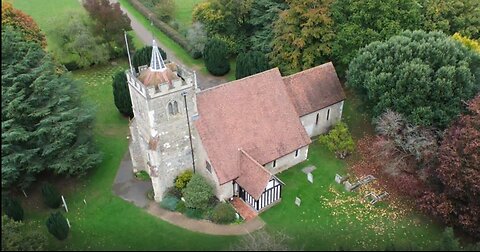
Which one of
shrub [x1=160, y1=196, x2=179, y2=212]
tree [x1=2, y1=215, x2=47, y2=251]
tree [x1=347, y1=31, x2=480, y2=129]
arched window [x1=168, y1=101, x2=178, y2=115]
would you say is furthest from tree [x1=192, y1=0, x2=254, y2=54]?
tree [x1=2, y1=215, x2=47, y2=251]

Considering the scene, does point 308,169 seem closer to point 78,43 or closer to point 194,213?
point 194,213

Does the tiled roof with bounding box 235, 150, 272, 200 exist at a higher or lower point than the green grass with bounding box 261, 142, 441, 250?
higher

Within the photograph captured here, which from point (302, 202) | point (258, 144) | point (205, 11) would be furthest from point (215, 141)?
point (205, 11)

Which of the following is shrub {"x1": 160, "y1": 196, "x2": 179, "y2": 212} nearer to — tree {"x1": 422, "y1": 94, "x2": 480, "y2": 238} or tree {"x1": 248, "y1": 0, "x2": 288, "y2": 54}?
tree {"x1": 422, "y1": 94, "x2": 480, "y2": 238}

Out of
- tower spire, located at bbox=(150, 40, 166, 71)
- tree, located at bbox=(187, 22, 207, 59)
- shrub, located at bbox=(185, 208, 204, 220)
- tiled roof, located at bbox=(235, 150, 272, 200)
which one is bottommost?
shrub, located at bbox=(185, 208, 204, 220)

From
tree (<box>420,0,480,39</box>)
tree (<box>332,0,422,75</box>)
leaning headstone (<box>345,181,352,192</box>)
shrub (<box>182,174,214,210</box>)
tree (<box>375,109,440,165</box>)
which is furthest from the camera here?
tree (<box>420,0,480,39</box>)

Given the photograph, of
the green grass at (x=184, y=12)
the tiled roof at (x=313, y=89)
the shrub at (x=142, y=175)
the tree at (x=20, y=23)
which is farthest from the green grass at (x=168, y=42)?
the shrub at (x=142, y=175)

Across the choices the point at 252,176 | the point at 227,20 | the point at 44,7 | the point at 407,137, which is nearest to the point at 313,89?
the point at 407,137

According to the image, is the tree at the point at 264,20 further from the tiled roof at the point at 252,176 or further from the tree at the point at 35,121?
the tree at the point at 35,121
